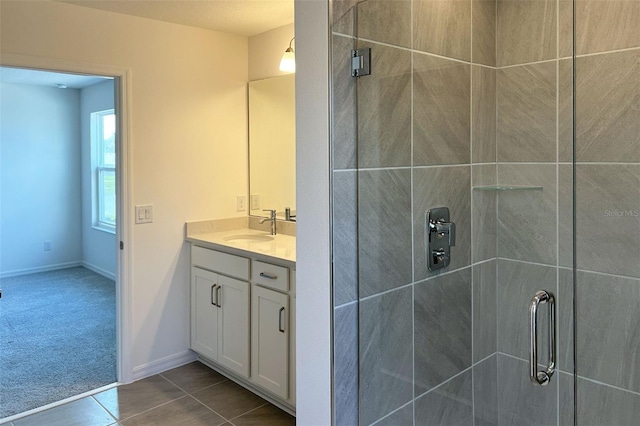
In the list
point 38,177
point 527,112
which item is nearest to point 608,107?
point 527,112

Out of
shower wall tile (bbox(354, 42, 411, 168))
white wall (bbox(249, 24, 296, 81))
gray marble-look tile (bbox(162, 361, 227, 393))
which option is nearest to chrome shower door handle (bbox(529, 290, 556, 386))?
shower wall tile (bbox(354, 42, 411, 168))

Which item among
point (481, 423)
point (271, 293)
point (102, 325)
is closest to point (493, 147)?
point (481, 423)

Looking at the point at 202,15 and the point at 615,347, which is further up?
the point at 202,15

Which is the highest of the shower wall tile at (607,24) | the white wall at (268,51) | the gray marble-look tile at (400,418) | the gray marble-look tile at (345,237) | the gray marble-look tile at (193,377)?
the white wall at (268,51)

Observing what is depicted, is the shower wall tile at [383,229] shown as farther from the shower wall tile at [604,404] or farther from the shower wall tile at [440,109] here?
the shower wall tile at [604,404]

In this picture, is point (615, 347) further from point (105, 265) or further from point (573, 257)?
point (105, 265)

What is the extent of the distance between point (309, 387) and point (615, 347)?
109 cm

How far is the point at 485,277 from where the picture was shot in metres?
1.82

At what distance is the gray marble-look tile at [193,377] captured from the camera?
10.1ft

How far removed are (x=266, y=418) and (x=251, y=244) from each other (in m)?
1.02

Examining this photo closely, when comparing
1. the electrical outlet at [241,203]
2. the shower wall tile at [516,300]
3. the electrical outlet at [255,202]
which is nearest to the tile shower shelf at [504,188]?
the shower wall tile at [516,300]

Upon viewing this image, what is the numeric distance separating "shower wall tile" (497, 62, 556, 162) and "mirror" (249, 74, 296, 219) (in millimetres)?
1666

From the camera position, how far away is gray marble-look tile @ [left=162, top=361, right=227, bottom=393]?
3084mm

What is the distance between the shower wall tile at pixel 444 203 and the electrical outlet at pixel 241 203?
7.32 ft
